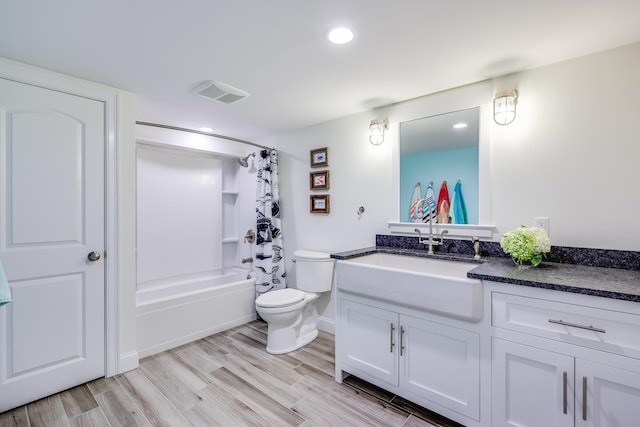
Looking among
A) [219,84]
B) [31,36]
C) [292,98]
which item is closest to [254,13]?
[219,84]

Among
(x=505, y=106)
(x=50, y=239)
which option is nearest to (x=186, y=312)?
(x=50, y=239)

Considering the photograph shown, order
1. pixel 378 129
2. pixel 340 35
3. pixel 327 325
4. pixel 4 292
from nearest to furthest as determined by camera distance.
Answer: pixel 4 292 → pixel 340 35 → pixel 378 129 → pixel 327 325

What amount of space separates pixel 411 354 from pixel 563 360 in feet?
2.34

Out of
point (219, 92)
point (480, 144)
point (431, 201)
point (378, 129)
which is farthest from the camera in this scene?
point (378, 129)

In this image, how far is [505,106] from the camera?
188 centimetres

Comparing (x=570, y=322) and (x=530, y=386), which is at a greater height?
(x=570, y=322)

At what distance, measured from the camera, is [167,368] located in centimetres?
220

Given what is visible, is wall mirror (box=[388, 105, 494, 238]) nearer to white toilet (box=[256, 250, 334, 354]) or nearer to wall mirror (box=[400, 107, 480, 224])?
wall mirror (box=[400, 107, 480, 224])

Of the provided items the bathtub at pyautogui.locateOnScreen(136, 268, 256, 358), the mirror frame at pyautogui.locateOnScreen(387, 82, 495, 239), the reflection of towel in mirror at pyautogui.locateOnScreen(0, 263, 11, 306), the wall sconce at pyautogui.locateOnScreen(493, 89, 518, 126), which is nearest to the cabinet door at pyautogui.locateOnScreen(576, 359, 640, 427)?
the mirror frame at pyautogui.locateOnScreen(387, 82, 495, 239)

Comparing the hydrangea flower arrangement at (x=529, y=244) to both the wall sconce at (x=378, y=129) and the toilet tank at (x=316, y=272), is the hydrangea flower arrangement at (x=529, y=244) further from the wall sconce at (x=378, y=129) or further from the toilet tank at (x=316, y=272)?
the toilet tank at (x=316, y=272)

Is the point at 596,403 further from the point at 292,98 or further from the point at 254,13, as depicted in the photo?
the point at 292,98

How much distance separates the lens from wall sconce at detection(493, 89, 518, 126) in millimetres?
1867

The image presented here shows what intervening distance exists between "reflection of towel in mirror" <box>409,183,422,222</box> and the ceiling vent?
5.01 ft

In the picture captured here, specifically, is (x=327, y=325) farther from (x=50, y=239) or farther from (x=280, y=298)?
(x=50, y=239)
